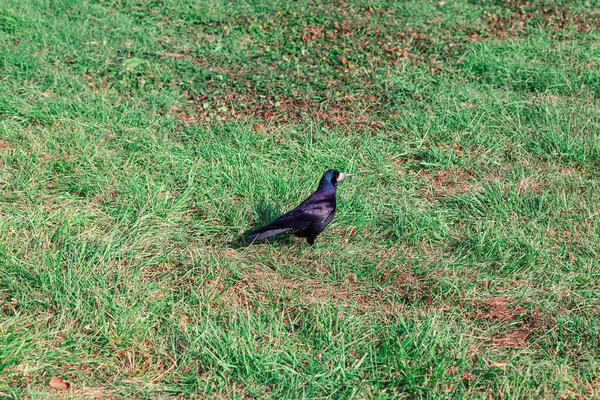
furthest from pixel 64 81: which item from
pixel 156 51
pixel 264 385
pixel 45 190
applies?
pixel 264 385

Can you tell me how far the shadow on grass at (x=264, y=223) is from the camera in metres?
4.62

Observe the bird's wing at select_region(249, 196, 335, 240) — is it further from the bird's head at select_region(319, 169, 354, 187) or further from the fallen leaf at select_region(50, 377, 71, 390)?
the fallen leaf at select_region(50, 377, 71, 390)

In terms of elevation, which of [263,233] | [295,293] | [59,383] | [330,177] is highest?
[330,177]

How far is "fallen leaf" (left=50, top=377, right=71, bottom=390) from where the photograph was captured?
3.33 m

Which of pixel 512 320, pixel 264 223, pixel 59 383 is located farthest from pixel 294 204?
pixel 59 383

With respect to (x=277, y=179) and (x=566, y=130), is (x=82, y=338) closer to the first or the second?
(x=277, y=179)

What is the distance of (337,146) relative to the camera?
5789mm

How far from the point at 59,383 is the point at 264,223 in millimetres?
1944

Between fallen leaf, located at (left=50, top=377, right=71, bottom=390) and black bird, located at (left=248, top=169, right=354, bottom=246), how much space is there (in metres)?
1.54

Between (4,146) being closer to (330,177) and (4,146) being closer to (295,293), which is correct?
(330,177)

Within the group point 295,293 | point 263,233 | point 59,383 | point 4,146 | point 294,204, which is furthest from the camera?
point 4,146

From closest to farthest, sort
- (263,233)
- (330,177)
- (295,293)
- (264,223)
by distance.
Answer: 1. (295,293)
2. (263,233)
3. (330,177)
4. (264,223)

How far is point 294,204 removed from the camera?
5.03 meters

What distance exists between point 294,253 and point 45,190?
2.00m
